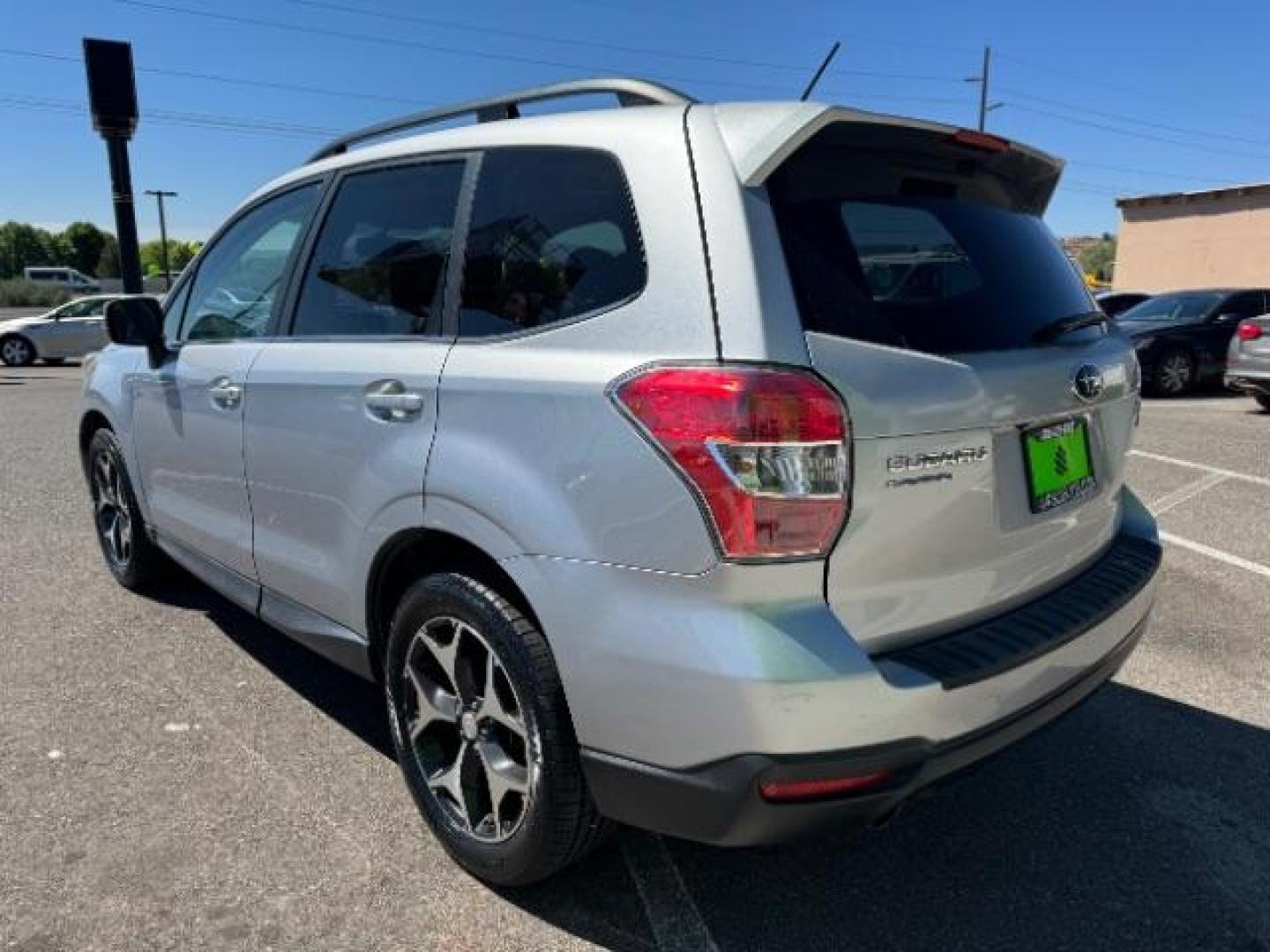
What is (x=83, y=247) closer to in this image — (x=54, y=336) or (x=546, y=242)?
(x=54, y=336)

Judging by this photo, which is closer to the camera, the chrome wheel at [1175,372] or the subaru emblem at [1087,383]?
the subaru emblem at [1087,383]

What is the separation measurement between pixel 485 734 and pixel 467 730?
7cm

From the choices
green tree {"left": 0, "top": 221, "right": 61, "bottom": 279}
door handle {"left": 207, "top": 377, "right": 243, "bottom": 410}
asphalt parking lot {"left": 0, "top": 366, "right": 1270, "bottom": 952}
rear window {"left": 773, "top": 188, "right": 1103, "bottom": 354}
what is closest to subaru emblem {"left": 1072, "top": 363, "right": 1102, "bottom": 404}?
rear window {"left": 773, "top": 188, "right": 1103, "bottom": 354}

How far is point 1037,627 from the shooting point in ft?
7.50

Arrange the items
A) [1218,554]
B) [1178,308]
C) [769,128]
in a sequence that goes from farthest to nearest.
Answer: [1178,308] → [1218,554] → [769,128]

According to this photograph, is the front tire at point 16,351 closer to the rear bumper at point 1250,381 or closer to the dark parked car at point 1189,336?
the dark parked car at point 1189,336

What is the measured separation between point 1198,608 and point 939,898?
9.43ft

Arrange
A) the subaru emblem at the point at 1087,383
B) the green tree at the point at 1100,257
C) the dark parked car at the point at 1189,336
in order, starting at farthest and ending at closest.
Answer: the green tree at the point at 1100,257 → the dark parked car at the point at 1189,336 → the subaru emblem at the point at 1087,383

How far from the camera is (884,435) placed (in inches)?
76.6

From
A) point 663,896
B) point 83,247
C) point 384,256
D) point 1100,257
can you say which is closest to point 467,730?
point 663,896

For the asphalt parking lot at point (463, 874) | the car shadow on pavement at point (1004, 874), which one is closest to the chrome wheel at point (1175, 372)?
the asphalt parking lot at point (463, 874)

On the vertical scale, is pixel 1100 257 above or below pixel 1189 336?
above

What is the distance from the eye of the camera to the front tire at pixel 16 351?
66.7 ft

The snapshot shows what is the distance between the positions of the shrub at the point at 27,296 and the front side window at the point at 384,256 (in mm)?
57920
